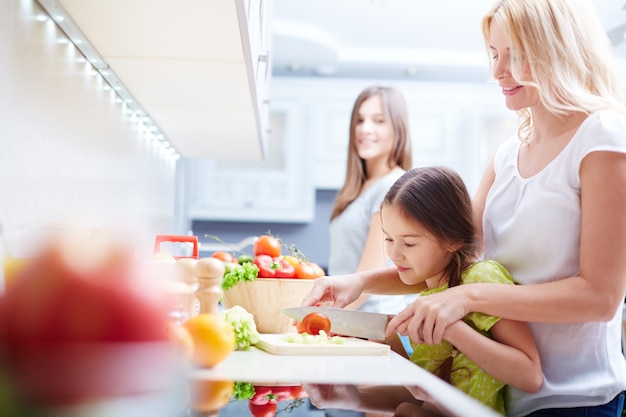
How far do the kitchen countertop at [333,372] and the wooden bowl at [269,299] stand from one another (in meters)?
0.32

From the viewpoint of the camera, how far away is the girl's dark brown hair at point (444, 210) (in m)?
1.11

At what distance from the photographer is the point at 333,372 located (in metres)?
0.75

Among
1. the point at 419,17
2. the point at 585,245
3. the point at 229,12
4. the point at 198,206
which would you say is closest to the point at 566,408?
the point at 585,245

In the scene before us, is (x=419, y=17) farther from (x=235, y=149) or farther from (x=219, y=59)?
(x=219, y=59)

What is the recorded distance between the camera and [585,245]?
90cm

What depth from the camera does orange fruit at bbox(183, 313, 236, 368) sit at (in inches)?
26.1

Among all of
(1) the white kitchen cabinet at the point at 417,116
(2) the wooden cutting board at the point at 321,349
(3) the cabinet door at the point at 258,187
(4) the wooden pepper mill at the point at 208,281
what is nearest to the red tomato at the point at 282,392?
(4) the wooden pepper mill at the point at 208,281

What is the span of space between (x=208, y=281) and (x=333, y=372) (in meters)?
0.18

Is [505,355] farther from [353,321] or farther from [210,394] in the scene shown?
[210,394]

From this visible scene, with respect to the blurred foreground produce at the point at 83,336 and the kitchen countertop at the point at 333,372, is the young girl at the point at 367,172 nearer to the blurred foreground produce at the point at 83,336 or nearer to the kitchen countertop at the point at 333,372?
the kitchen countertop at the point at 333,372

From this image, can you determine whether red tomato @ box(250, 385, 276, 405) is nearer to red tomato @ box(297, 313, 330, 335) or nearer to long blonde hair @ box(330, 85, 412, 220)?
red tomato @ box(297, 313, 330, 335)

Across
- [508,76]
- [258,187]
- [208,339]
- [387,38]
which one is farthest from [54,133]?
[387,38]

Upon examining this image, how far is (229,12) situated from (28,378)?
767 mm

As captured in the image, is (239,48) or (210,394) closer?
(210,394)
